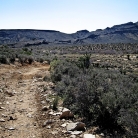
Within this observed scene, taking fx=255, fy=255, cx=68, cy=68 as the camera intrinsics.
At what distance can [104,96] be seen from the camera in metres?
8.96

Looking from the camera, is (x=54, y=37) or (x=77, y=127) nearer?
(x=77, y=127)

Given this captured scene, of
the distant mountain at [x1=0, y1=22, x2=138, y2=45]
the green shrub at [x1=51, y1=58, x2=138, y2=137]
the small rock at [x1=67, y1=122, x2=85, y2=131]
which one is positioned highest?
the distant mountain at [x1=0, y1=22, x2=138, y2=45]

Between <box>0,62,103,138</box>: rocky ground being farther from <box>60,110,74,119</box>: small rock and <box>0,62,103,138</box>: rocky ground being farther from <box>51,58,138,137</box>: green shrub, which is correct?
<box>51,58,138,137</box>: green shrub

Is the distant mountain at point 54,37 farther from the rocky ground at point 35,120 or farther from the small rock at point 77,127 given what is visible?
the small rock at point 77,127

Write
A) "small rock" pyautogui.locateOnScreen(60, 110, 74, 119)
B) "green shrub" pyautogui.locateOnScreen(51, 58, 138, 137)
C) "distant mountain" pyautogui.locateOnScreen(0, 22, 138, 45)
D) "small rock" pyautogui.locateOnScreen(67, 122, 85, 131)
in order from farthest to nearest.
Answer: "distant mountain" pyautogui.locateOnScreen(0, 22, 138, 45) < "small rock" pyautogui.locateOnScreen(60, 110, 74, 119) < "small rock" pyautogui.locateOnScreen(67, 122, 85, 131) < "green shrub" pyautogui.locateOnScreen(51, 58, 138, 137)

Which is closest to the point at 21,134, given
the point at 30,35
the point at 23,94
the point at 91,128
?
the point at 91,128

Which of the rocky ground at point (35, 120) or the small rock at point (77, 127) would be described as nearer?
the rocky ground at point (35, 120)

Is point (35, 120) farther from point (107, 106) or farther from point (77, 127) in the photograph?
point (107, 106)

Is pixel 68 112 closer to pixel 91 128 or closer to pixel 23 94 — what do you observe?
pixel 91 128

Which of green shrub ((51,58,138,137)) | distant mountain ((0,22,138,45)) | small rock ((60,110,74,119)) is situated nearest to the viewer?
green shrub ((51,58,138,137))

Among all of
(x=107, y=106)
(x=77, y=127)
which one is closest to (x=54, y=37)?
(x=107, y=106)

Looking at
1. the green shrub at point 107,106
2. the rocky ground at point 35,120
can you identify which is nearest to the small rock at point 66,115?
the rocky ground at point 35,120

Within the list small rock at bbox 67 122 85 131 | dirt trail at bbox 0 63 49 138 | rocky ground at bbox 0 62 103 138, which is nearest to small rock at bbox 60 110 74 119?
rocky ground at bbox 0 62 103 138

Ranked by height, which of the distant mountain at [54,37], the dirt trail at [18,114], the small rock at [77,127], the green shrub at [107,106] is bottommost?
the dirt trail at [18,114]
